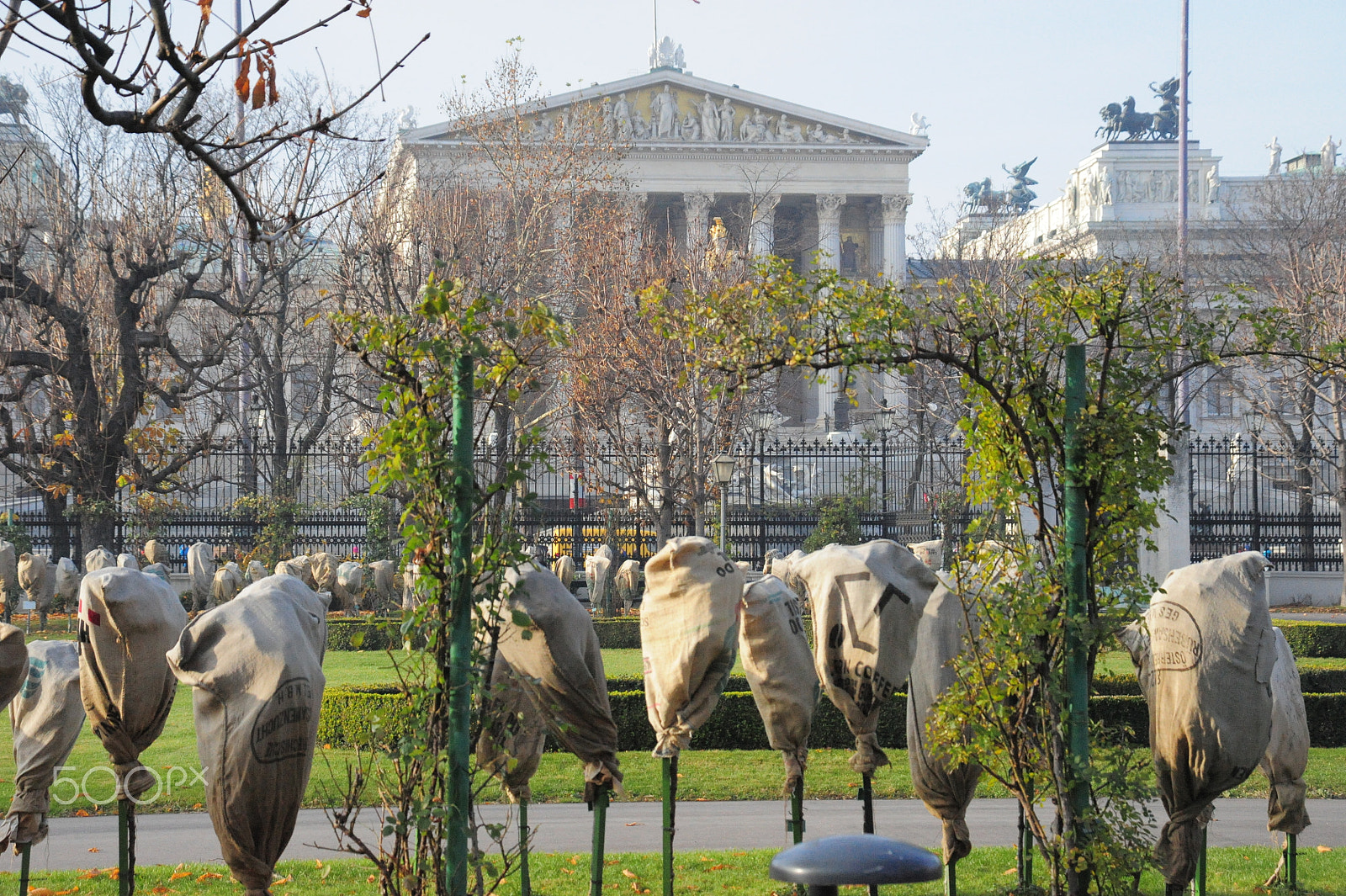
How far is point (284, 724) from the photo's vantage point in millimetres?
4785

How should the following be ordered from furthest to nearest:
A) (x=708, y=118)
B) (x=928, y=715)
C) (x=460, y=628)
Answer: (x=708, y=118) → (x=928, y=715) → (x=460, y=628)

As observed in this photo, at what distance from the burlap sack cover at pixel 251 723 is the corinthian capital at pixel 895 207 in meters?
51.9

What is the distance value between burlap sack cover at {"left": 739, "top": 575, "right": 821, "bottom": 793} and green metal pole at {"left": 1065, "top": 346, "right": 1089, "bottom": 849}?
64.2 inches

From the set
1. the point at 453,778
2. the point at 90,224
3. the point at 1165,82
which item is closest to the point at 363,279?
the point at 90,224

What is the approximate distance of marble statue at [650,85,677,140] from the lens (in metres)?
52.1

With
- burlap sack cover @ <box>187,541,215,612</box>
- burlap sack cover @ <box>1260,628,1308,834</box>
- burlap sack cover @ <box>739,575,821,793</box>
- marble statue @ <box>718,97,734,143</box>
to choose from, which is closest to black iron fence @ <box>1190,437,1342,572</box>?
burlap sack cover @ <box>187,541,215,612</box>

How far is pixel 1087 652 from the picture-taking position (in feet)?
17.3

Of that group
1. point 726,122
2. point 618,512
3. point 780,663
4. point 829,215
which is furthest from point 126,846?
point 829,215

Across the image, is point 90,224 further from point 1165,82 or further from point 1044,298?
point 1165,82

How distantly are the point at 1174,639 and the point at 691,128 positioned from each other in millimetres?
48675

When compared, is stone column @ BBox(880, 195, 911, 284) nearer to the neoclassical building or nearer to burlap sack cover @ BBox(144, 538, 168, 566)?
the neoclassical building

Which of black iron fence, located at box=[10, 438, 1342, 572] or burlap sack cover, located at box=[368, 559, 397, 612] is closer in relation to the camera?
burlap sack cover, located at box=[368, 559, 397, 612]

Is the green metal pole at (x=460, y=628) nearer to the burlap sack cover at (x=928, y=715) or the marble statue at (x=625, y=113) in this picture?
the burlap sack cover at (x=928, y=715)

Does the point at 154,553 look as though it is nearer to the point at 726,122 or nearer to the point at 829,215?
the point at 726,122
